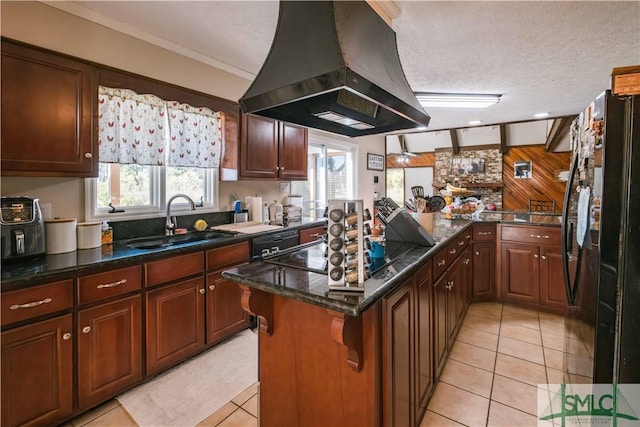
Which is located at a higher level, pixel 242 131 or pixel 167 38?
pixel 167 38

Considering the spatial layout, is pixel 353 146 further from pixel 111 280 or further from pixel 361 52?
pixel 111 280

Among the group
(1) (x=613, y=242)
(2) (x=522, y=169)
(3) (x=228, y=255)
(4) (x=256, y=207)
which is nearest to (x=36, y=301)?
(3) (x=228, y=255)

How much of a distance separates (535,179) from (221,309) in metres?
9.57

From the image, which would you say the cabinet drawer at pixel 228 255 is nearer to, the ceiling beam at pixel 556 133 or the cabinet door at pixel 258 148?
the cabinet door at pixel 258 148

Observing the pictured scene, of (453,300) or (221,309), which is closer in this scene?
(453,300)

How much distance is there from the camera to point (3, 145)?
1.71 metres

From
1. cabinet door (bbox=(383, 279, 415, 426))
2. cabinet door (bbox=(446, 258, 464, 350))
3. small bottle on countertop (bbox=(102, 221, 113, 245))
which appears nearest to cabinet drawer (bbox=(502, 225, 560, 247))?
cabinet door (bbox=(446, 258, 464, 350))

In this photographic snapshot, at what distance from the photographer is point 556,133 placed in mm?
7320

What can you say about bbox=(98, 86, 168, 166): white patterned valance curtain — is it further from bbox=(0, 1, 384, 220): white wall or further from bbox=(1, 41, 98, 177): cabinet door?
bbox=(0, 1, 384, 220): white wall

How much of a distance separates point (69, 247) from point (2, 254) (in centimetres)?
34

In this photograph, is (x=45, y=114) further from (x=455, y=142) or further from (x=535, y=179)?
(x=535, y=179)

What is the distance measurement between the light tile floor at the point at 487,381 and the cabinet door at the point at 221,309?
62cm

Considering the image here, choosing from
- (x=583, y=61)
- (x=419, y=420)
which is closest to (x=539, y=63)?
(x=583, y=61)

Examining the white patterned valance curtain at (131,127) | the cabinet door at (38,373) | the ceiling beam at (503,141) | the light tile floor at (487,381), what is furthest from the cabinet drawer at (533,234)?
the ceiling beam at (503,141)
